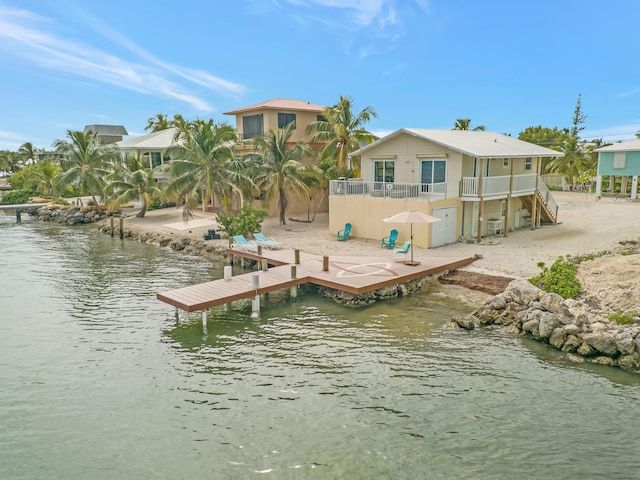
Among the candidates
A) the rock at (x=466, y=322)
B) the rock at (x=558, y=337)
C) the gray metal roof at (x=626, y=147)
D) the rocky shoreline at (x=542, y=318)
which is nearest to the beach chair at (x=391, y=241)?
the rocky shoreline at (x=542, y=318)

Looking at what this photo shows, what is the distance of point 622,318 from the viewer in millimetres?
13594

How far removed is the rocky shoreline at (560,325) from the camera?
40.5 feet

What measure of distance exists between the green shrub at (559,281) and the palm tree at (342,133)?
16497 mm

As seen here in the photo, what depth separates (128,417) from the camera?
32.7 feet

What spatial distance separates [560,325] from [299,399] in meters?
7.82

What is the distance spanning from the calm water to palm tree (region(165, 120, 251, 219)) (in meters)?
11.9

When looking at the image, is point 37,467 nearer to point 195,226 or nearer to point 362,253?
point 362,253

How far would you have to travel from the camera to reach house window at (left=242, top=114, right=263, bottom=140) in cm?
3478

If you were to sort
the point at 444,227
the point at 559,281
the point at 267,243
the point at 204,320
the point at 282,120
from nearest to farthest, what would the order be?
the point at 204,320 → the point at 559,281 → the point at 267,243 → the point at 444,227 → the point at 282,120

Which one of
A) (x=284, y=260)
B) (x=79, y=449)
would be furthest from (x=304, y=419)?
(x=284, y=260)

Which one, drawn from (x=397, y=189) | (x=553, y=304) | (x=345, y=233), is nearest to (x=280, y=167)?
(x=345, y=233)

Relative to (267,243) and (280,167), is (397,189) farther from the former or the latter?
(280,167)

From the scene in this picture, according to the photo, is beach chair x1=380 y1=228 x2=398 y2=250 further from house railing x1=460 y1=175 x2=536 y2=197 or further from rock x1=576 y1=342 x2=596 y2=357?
rock x1=576 y1=342 x2=596 y2=357

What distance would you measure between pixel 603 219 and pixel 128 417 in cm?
3009
